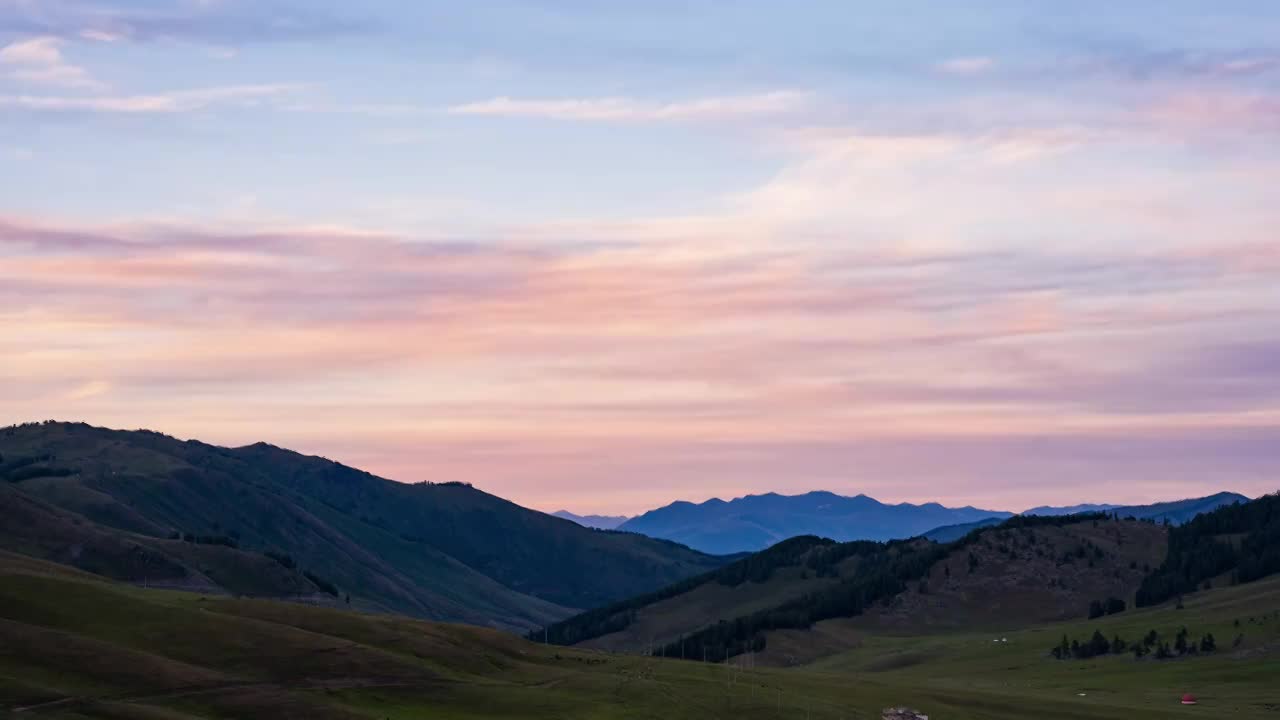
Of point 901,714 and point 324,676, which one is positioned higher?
point 324,676

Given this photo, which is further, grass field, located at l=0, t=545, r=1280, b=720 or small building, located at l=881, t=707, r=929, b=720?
small building, located at l=881, t=707, r=929, b=720

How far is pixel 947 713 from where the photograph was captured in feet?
609

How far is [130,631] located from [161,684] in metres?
23.4

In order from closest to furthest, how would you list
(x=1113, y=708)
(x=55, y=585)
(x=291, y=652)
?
(x=291, y=652), (x=55, y=585), (x=1113, y=708)

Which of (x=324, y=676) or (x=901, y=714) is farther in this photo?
(x=901, y=714)

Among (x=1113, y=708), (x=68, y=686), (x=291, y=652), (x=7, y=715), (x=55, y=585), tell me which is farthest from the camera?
(x=1113, y=708)

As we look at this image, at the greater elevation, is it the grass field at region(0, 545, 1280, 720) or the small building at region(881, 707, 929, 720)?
the grass field at region(0, 545, 1280, 720)

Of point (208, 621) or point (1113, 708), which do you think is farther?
point (1113, 708)

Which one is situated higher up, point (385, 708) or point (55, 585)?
point (55, 585)

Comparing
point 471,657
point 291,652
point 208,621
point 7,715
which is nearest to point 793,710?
point 471,657

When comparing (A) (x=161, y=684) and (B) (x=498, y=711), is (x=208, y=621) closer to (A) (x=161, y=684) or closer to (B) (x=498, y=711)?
(A) (x=161, y=684)

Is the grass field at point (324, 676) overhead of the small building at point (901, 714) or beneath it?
overhead

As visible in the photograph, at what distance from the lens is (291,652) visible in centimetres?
16925

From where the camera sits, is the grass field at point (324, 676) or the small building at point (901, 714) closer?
the grass field at point (324, 676)
